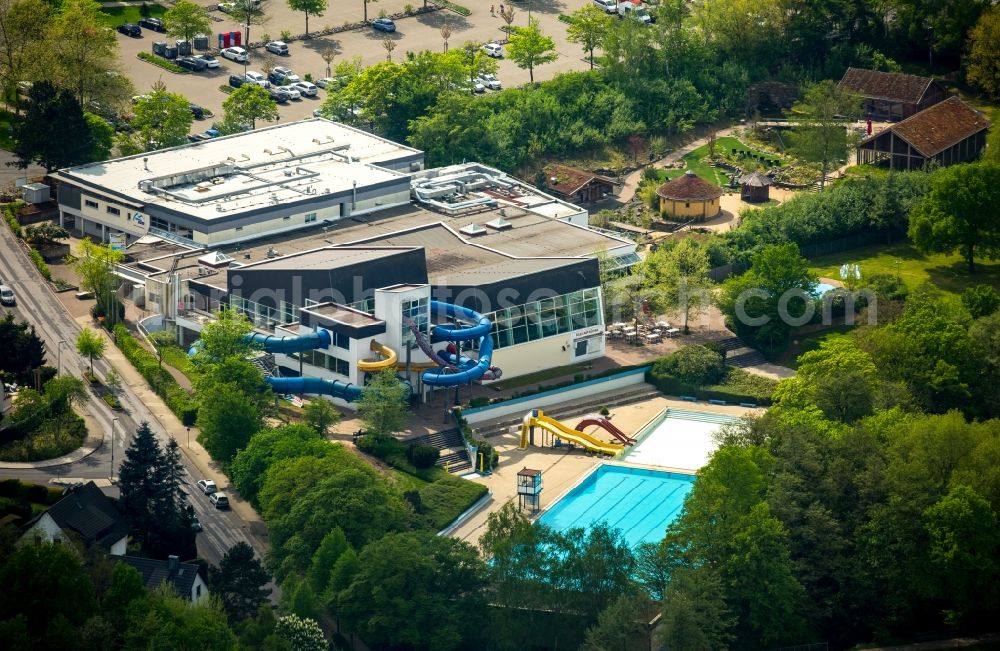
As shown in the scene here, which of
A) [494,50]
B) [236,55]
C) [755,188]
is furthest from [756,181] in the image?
[236,55]

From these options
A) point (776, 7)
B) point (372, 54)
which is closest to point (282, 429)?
Result: point (372, 54)

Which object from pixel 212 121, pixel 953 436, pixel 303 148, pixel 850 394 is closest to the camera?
pixel 953 436

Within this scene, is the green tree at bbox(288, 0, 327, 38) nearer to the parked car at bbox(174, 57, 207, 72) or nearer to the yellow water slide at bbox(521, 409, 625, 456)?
the parked car at bbox(174, 57, 207, 72)

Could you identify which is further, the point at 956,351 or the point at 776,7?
the point at 776,7

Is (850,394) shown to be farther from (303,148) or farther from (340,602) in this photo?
(303,148)

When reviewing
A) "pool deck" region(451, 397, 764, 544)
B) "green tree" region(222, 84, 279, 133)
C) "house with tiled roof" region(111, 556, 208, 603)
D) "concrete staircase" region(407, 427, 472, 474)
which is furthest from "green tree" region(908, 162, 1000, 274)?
"house with tiled roof" region(111, 556, 208, 603)

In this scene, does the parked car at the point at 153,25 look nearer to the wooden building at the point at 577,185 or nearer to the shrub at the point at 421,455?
the wooden building at the point at 577,185
